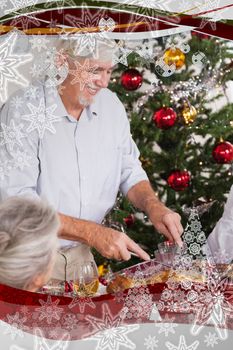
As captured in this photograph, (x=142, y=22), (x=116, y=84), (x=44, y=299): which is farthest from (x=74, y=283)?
(x=142, y=22)

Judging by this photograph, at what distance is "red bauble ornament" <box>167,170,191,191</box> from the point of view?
1649mm

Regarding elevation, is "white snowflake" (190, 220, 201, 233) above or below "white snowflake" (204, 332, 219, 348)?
above

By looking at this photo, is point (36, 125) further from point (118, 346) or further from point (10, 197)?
point (118, 346)

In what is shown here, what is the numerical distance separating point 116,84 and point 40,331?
0.68m

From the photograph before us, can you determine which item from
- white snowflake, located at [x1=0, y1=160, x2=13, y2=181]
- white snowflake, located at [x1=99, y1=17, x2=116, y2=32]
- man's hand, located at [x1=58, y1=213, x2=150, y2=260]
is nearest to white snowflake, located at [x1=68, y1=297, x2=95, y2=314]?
man's hand, located at [x1=58, y1=213, x2=150, y2=260]

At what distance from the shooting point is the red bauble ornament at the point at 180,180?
165 cm

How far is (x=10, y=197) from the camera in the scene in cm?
161

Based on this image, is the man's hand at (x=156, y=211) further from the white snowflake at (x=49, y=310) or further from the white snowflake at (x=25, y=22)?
the white snowflake at (x=25, y=22)

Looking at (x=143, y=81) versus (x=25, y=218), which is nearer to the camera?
(x=25, y=218)

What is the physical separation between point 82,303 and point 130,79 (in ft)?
1.95

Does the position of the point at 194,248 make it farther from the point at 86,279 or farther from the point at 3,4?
the point at 3,4

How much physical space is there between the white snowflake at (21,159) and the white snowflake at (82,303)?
1.22 ft

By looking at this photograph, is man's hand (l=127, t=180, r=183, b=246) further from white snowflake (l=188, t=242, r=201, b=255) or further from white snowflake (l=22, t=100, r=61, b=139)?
white snowflake (l=22, t=100, r=61, b=139)
